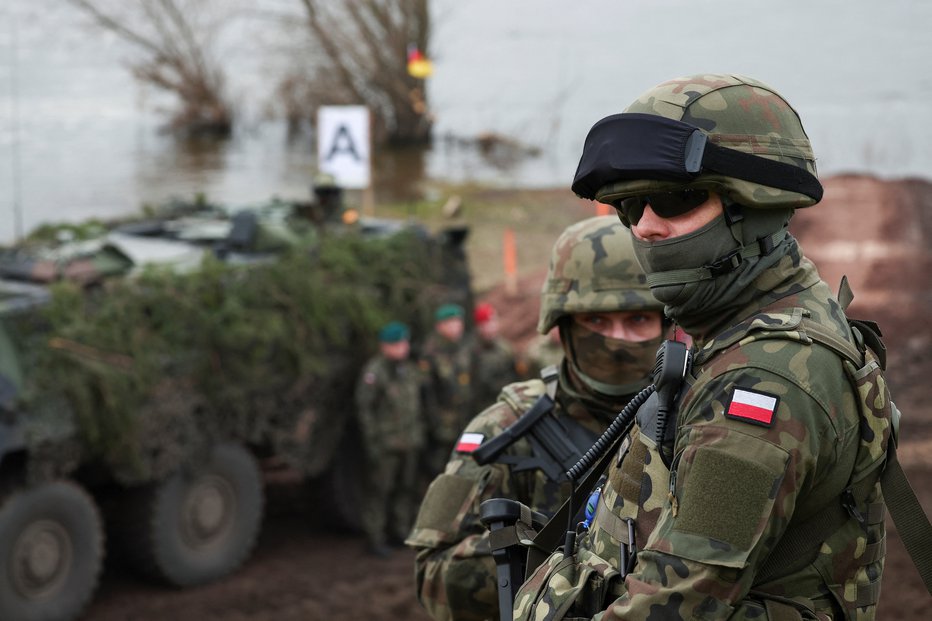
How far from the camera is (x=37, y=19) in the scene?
17.8 m

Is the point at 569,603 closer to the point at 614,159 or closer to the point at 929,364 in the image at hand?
the point at 614,159

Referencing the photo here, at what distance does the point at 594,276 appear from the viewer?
3.10 m

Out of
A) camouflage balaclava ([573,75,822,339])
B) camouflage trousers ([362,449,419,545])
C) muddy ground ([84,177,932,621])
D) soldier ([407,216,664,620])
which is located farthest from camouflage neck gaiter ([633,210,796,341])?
camouflage trousers ([362,449,419,545])

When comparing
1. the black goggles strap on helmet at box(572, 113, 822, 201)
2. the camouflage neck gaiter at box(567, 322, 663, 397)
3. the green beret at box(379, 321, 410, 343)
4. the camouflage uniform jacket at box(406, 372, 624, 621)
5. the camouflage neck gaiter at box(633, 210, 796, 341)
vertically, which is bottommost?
the green beret at box(379, 321, 410, 343)

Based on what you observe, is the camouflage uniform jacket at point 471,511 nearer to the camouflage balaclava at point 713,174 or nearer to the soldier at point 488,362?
the camouflage balaclava at point 713,174

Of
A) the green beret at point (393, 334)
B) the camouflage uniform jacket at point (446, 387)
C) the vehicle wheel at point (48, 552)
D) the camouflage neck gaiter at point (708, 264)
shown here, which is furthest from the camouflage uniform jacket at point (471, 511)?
the camouflage uniform jacket at point (446, 387)

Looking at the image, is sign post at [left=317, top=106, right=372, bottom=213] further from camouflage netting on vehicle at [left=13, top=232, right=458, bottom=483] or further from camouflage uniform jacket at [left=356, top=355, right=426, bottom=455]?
camouflage uniform jacket at [left=356, top=355, right=426, bottom=455]

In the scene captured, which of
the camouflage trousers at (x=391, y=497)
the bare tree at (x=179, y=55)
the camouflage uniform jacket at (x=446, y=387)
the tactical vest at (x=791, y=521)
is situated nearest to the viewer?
the tactical vest at (x=791, y=521)

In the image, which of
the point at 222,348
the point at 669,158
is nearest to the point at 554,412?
the point at 669,158

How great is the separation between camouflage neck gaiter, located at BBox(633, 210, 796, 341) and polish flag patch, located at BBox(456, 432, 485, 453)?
1.03 meters

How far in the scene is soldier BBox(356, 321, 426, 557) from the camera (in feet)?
26.9

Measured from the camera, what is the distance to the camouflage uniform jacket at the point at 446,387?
857 centimetres

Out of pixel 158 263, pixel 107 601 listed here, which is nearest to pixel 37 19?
pixel 158 263

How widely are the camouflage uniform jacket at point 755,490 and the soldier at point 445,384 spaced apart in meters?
6.48
